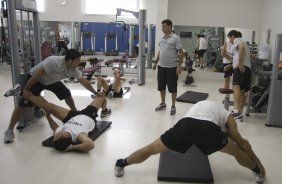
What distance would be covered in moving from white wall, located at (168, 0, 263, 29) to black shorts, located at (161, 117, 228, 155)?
6205 millimetres

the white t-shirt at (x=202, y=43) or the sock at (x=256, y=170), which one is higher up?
the white t-shirt at (x=202, y=43)

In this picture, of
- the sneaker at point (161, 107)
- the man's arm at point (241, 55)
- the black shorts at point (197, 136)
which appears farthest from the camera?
the sneaker at point (161, 107)

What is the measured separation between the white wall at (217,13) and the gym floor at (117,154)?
3637 millimetres

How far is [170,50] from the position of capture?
14.6ft

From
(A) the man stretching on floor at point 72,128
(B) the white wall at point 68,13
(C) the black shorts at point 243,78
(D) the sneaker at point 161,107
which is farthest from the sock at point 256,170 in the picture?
(B) the white wall at point 68,13

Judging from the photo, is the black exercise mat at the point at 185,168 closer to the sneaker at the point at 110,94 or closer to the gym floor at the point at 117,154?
the gym floor at the point at 117,154

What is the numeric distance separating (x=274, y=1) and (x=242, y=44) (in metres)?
3.37

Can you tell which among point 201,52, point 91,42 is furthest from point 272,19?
point 91,42

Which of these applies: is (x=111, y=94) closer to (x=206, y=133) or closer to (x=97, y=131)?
(x=97, y=131)

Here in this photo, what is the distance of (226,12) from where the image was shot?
785 cm

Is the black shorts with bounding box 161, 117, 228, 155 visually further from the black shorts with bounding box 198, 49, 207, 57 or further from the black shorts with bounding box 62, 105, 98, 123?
the black shorts with bounding box 198, 49, 207, 57

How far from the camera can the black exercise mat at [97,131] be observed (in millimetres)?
3330

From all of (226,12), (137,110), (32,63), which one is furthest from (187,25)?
(32,63)

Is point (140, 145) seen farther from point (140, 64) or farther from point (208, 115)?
point (140, 64)
